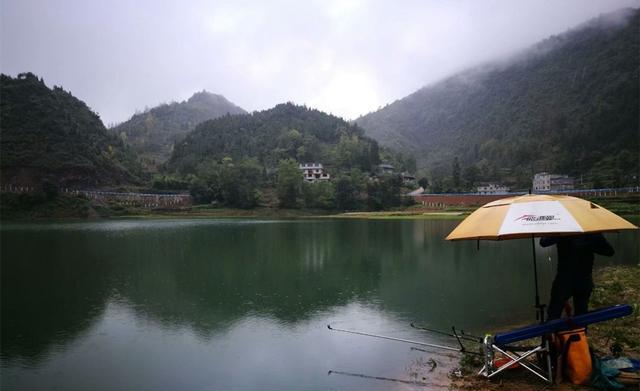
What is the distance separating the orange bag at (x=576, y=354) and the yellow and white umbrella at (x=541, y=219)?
1.63 metres

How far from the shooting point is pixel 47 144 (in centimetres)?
10588

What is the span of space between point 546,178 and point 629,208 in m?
54.0

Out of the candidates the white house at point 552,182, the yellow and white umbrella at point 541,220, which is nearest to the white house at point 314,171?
the white house at point 552,182

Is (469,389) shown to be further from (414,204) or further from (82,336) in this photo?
(414,204)

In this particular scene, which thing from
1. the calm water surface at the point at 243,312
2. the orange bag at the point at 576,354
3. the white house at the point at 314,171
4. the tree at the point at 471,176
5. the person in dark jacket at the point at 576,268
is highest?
the white house at the point at 314,171

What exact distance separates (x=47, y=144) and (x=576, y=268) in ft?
393

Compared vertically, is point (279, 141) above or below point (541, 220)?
above

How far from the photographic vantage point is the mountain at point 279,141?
13788cm

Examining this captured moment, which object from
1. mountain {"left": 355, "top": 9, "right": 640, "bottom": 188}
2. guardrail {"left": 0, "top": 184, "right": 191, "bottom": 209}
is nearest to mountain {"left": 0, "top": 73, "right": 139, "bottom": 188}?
guardrail {"left": 0, "top": 184, "right": 191, "bottom": 209}

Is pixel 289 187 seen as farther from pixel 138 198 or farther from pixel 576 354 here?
pixel 576 354

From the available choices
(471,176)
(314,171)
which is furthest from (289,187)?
(471,176)

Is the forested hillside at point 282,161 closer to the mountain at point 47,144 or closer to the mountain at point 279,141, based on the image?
the mountain at point 279,141

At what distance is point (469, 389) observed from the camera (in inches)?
306

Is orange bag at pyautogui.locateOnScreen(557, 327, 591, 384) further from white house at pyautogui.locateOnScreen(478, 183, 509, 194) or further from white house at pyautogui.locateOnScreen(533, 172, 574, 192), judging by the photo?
white house at pyautogui.locateOnScreen(478, 183, 509, 194)
